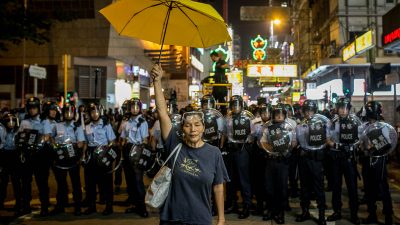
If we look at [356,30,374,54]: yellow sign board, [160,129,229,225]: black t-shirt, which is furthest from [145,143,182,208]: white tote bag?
[356,30,374,54]: yellow sign board

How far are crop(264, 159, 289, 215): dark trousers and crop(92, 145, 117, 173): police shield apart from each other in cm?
317

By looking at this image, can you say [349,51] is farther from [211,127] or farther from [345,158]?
[211,127]

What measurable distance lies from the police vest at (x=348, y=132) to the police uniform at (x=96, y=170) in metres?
4.60

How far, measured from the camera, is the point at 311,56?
45.5m

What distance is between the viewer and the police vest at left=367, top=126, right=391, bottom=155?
7.79 m

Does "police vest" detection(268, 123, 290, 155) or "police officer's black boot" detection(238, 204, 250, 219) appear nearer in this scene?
"police vest" detection(268, 123, 290, 155)

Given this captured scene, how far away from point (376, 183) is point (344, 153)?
76 centimetres

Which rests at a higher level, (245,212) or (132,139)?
(132,139)

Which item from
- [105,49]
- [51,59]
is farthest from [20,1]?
[105,49]

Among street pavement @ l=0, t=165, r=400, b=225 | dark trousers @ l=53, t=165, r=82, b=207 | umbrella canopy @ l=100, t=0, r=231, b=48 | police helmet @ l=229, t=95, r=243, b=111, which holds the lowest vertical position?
street pavement @ l=0, t=165, r=400, b=225

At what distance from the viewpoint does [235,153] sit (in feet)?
29.1

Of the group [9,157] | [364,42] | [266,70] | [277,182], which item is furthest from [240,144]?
[266,70]

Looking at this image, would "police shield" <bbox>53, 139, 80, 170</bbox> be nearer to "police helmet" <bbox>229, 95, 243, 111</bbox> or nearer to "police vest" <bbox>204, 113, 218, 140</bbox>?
"police vest" <bbox>204, 113, 218, 140</bbox>

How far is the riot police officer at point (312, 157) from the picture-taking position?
315 inches
